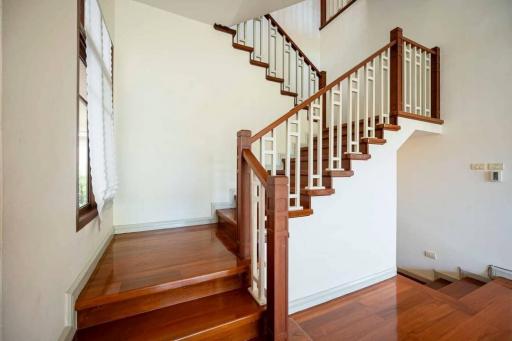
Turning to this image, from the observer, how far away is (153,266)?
5.57ft

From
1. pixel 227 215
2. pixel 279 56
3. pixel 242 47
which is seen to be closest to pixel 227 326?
pixel 227 215

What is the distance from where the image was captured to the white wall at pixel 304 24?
13.8ft

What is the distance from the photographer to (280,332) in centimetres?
128

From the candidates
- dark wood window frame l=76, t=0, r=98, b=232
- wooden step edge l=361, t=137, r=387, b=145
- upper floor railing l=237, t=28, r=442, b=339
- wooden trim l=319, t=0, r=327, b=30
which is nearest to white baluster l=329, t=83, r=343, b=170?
upper floor railing l=237, t=28, r=442, b=339

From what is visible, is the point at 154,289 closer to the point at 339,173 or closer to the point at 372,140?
the point at 339,173

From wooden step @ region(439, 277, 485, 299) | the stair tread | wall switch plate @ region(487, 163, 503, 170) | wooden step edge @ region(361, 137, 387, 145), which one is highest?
wooden step edge @ region(361, 137, 387, 145)

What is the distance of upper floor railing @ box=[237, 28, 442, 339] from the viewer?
4.12 feet

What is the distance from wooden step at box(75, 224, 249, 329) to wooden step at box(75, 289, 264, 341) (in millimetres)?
63

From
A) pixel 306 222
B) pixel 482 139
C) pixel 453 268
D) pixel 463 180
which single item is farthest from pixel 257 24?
pixel 453 268

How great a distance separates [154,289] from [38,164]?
97 centimetres

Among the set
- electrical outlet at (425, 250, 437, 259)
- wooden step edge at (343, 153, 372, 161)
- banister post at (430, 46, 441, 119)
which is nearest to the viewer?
wooden step edge at (343, 153, 372, 161)

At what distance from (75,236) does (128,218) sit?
1.32 metres

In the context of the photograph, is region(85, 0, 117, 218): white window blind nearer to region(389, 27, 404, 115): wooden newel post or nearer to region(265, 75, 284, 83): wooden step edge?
region(265, 75, 284, 83): wooden step edge

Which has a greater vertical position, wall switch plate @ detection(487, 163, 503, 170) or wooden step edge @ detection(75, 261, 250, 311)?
wall switch plate @ detection(487, 163, 503, 170)
